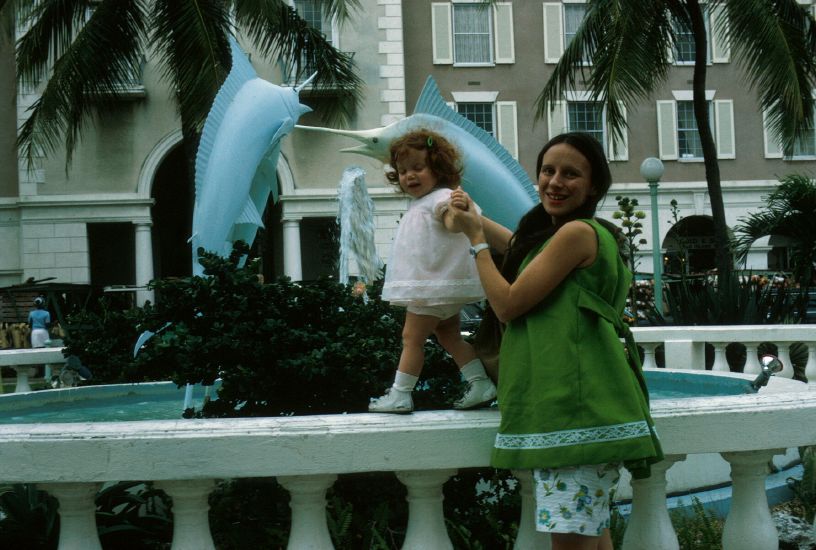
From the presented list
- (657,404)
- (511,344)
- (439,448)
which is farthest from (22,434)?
(657,404)

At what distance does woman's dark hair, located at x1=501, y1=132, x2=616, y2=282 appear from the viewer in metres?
2.48

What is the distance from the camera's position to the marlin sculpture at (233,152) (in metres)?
7.17

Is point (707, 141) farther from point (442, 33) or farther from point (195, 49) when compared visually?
point (442, 33)

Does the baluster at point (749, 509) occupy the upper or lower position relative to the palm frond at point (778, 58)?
lower

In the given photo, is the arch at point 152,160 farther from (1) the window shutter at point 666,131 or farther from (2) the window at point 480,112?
(1) the window shutter at point 666,131

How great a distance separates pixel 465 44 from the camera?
27.8 metres

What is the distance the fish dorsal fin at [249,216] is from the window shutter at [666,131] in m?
22.8

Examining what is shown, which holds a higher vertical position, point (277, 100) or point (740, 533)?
point (277, 100)

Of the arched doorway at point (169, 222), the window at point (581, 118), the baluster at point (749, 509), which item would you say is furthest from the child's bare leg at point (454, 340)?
the arched doorway at point (169, 222)

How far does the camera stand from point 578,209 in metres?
2.50

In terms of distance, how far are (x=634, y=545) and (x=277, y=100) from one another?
5.70 metres

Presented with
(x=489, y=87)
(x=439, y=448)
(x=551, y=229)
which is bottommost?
(x=439, y=448)

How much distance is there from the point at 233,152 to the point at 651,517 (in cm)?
540

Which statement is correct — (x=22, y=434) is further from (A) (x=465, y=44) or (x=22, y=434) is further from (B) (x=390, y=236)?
(A) (x=465, y=44)
